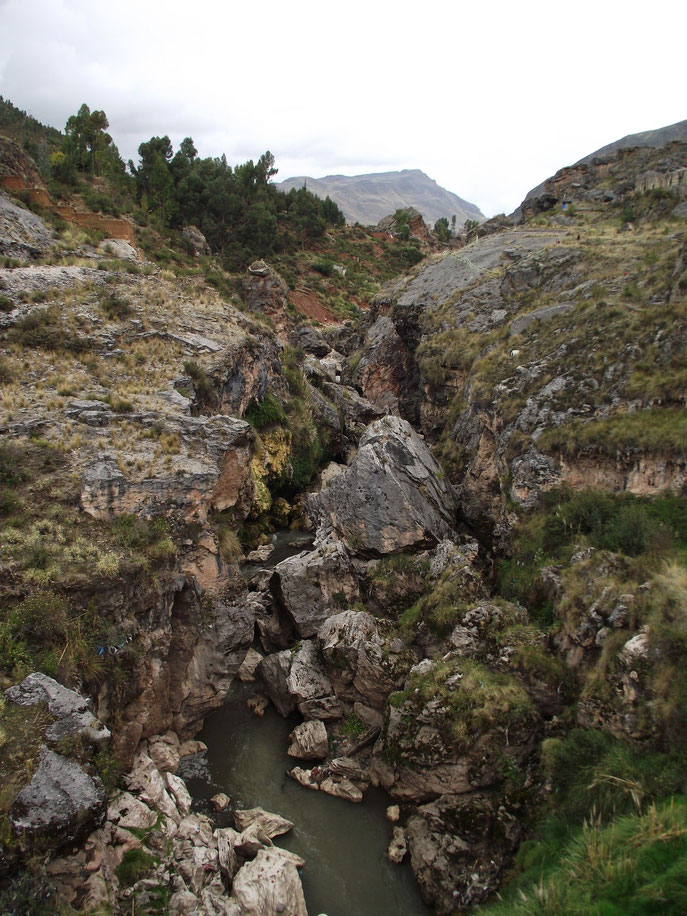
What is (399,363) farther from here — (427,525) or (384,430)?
(427,525)

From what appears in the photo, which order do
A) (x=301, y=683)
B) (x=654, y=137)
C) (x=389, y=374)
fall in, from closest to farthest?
(x=301, y=683)
(x=389, y=374)
(x=654, y=137)

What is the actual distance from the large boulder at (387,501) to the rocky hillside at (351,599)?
0.48 feet

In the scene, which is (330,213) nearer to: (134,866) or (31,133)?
(31,133)

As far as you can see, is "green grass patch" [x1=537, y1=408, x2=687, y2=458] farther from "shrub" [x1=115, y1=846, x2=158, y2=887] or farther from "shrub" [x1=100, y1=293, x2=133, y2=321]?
"shrub" [x1=100, y1=293, x2=133, y2=321]

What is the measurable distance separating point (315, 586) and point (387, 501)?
4.72 m

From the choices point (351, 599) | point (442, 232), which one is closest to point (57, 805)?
point (351, 599)

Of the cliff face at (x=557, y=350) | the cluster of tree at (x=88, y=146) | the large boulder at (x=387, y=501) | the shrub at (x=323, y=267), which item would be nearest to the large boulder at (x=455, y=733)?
the large boulder at (x=387, y=501)

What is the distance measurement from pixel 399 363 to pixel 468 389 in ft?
50.6

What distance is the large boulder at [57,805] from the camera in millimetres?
8523

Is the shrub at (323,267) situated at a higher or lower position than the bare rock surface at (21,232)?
higher

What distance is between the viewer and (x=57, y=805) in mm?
8922

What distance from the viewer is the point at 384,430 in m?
25.0

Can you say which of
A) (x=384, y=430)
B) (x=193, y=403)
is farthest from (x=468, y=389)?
(x=193, y=403)

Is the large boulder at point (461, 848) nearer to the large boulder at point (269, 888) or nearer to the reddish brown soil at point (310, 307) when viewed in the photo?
the large boulder at point (269, 888)
